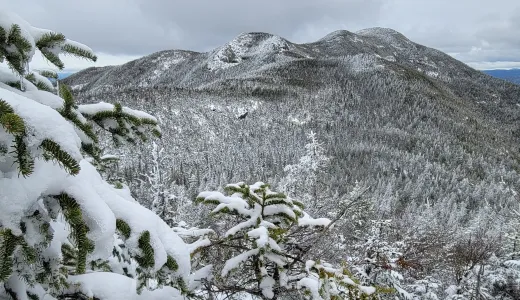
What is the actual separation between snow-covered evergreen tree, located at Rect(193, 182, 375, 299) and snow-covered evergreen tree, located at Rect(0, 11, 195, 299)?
2.42ft

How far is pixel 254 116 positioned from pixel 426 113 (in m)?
102

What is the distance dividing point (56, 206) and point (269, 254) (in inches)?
79.3

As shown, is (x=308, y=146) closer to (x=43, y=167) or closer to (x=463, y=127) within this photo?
(x=43, y=167)

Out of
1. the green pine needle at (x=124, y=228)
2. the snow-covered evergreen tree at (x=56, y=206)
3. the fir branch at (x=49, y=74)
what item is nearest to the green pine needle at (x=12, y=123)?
the snow-covered evergreen tree at (x=56, y=206)

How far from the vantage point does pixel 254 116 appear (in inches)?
6540

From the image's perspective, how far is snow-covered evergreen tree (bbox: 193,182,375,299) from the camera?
10.6 ft

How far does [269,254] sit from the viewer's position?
333 cm

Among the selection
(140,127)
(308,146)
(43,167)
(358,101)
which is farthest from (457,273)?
(358,101)

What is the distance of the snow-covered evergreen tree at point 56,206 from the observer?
68.6 inches

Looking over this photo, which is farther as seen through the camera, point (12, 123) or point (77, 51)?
point (77, 51)

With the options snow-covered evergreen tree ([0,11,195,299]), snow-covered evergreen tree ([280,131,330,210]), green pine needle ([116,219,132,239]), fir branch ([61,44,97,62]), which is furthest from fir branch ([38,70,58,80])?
snow-covered evergreen tree ([280,131,330,210])

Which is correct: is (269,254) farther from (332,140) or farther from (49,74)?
(332,140)

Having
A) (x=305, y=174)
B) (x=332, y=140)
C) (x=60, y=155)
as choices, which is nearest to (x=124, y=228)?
(x=60, y=155)

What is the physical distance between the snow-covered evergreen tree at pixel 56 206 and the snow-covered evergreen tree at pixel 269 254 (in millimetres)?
736
